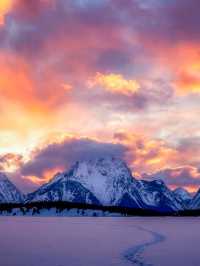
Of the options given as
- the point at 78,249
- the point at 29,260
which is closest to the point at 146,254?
the point at 78,249

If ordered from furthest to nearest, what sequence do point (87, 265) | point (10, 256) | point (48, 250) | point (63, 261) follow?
point (48, 250)
point (10, 256)
point (63, 261)
point (87, 265)

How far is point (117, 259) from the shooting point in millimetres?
51938

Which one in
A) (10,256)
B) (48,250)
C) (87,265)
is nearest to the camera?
(87,265)

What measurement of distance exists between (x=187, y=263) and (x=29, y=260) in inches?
689

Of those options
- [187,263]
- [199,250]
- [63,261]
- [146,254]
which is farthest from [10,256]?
[199,250]

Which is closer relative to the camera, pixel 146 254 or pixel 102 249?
pixel 146 254

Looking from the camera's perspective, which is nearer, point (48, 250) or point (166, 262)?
point (166, 262)

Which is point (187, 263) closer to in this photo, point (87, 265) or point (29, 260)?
point (87, 265)

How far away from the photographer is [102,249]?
63.9 meters

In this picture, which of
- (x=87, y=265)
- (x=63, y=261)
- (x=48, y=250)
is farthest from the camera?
(x=48, y=250)

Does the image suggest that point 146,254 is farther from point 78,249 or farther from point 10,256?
point 10,256

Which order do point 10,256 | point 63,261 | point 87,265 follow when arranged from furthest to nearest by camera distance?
point 10,256, point 63,261, point 87,265

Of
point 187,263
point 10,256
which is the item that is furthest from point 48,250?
point 187,263

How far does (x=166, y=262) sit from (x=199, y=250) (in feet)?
53.8
